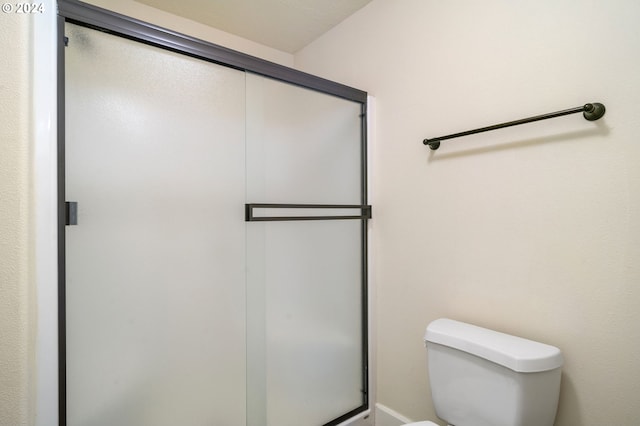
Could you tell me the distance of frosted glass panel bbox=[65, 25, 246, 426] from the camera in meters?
1.00

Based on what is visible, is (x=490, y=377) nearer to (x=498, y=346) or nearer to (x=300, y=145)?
(x=498, y=346)

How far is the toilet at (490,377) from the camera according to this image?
3.22ft

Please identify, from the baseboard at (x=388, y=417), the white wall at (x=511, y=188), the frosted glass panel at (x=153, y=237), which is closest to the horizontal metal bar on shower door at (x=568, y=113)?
the white wall at (x=511, y=188)

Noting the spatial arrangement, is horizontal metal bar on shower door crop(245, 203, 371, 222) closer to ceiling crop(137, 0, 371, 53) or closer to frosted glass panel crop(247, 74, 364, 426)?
frosted glass panel crop(247, 74, 364, 426)

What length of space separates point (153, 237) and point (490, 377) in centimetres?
124

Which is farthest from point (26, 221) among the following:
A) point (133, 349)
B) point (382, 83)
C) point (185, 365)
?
point (382, 83)

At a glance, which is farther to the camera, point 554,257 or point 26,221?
point 554,257

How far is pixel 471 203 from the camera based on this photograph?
132 cm

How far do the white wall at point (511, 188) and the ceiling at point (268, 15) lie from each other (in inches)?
8.5

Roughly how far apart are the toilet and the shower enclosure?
57cm

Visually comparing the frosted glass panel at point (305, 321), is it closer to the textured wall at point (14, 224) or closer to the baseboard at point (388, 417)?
the baseboard at point (388, 417)

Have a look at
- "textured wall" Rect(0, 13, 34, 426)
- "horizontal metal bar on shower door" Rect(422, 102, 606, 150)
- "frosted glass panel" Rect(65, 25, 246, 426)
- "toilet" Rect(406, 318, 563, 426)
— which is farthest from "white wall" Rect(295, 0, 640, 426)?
"textured wall" Rect(0, 13, 34, 426)

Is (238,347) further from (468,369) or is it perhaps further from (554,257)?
(554,257)

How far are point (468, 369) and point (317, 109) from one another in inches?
A: 49.7
